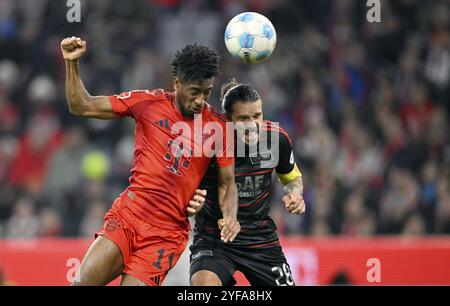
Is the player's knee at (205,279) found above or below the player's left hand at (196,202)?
below

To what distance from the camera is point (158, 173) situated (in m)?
6.71

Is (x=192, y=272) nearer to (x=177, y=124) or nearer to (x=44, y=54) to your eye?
(x=177, y=124)

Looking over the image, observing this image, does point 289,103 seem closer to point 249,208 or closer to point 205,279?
point 249,208

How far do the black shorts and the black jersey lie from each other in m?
0.06

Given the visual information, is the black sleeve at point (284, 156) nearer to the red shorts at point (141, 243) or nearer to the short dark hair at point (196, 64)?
the short dark hair at point (196, 64)

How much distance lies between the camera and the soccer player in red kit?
6.51m

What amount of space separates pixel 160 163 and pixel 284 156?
1.27 m

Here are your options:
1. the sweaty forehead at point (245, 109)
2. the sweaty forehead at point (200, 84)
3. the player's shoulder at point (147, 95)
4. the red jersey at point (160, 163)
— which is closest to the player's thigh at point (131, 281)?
the red jersey at point (160, 163)

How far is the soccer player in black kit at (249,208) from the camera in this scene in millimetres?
7184

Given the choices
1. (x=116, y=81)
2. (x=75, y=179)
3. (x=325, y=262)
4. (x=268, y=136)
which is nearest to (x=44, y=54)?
(x=116, y=81)

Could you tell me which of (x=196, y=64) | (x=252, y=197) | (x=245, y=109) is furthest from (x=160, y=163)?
(x=252, y=197)

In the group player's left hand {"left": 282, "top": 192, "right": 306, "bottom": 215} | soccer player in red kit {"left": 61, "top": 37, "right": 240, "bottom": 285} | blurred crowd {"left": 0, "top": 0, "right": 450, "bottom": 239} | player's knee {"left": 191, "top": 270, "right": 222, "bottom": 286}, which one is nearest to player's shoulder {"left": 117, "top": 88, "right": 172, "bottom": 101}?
soccer player in red kit {"left": 61, "top": 37, "right": 240, "bottom": 285}

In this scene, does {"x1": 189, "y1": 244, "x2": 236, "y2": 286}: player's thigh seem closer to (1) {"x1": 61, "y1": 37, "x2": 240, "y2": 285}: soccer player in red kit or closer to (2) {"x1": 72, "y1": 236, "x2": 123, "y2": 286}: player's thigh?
(1) {"x1": 61, "y1": 37, "x2": 240, "y2": 285}: soccer player in red kit

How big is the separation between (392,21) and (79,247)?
7.02 metres
